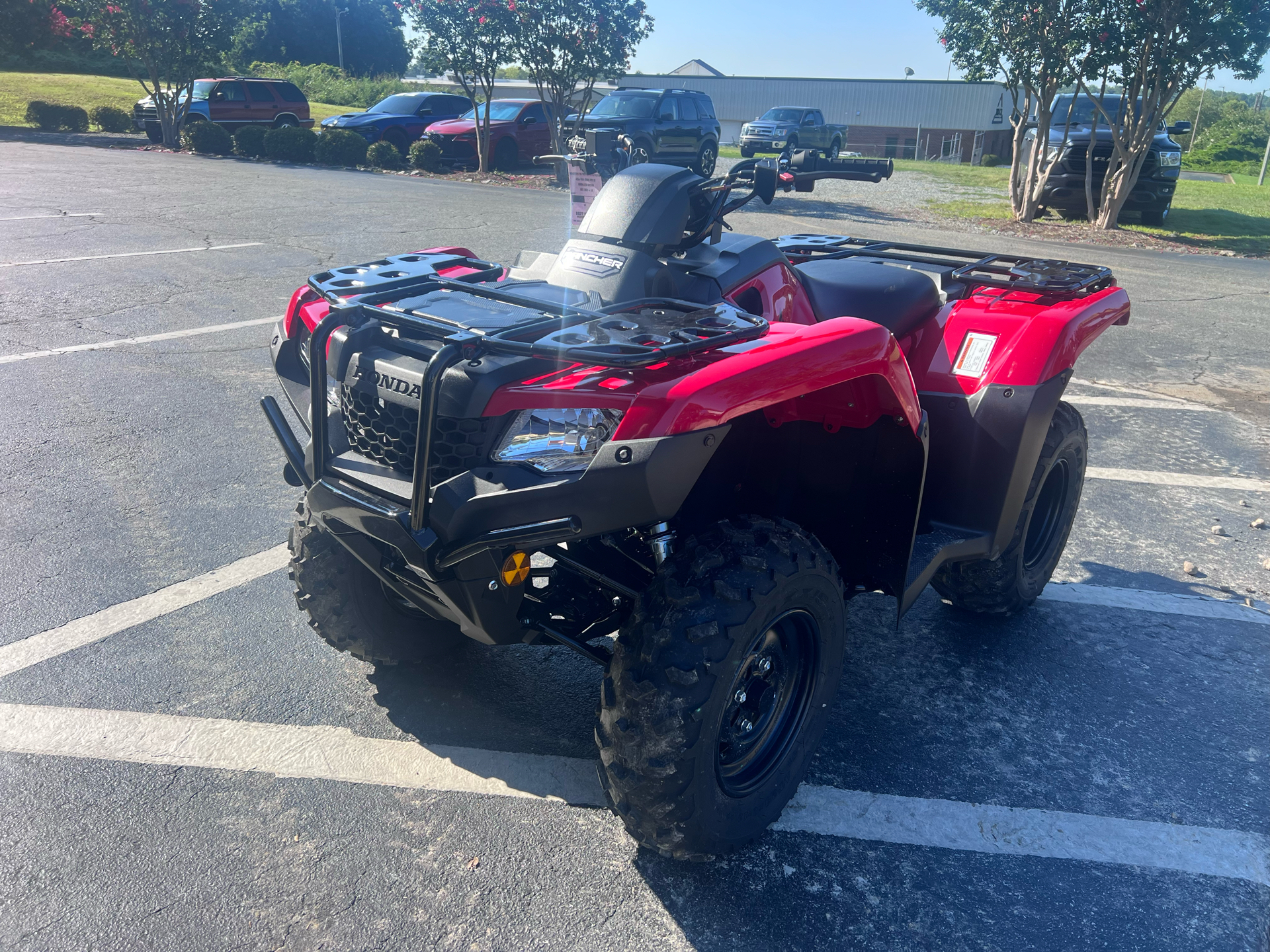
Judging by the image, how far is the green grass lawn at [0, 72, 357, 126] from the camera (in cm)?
2878

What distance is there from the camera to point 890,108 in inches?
1810

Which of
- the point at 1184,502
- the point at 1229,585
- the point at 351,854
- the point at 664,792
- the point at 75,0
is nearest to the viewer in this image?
the point at 664,792

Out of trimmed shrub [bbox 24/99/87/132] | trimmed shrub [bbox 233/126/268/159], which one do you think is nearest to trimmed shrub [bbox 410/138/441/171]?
trimmed shrub [bbox 233/126/268/159]

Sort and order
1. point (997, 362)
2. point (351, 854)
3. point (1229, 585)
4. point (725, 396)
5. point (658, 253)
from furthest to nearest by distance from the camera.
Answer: point (1229, 585)
point (997, 362)
point (658, 253)
point (351, 854)
point (725, 396)

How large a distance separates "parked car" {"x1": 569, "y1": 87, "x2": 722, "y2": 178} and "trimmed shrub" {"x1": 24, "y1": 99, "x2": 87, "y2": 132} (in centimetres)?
1456

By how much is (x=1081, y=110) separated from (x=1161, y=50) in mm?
3826

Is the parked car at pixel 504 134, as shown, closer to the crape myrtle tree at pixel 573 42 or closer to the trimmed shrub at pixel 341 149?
the crape myrtle tree at pixel 573 42

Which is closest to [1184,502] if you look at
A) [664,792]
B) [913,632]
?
[913,632]

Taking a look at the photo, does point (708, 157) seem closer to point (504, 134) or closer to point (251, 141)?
point (504, 134)

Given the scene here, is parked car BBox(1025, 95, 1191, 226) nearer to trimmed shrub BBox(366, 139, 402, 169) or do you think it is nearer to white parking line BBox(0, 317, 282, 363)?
trimmed shrub BBox(366, 139, 402, 169)

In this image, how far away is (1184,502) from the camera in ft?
16.9

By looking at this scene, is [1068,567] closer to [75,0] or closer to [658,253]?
[658,253]

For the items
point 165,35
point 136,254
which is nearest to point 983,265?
point 136,254

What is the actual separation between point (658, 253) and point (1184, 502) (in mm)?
3740
